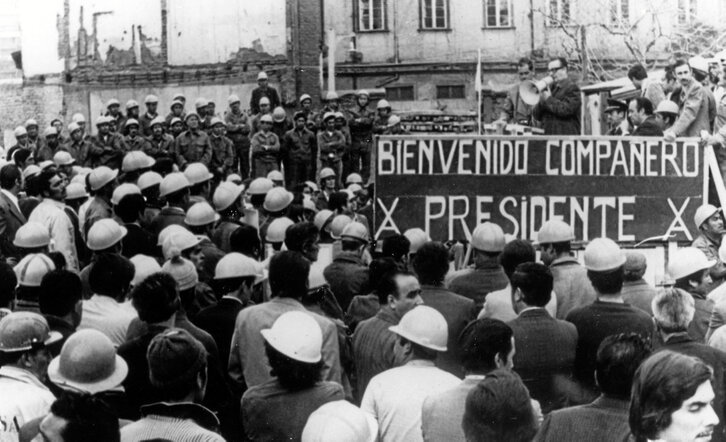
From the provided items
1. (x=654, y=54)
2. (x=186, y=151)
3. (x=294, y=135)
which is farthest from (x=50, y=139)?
(x=654, y=54)

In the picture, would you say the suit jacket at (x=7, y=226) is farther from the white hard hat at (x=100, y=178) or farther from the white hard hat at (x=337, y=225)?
the white hard hat at (x=337, y=225)

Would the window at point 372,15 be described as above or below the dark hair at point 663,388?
above

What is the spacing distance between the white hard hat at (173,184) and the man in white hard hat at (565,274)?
13.7ft

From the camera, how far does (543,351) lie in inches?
253

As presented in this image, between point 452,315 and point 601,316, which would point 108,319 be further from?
point 601,316

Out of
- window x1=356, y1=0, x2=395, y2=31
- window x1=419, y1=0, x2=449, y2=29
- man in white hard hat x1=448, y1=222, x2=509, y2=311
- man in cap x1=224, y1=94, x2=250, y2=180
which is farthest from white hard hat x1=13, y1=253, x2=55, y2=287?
window x1=419, y1=0, x2=449, y2=29

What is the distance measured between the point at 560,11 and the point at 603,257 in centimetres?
2762

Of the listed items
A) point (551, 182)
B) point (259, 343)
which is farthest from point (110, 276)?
point (551, 182)

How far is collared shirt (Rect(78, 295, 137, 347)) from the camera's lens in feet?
23.5

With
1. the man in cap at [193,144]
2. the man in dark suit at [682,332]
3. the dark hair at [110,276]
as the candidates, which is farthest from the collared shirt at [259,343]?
the man in cap at [193,144]

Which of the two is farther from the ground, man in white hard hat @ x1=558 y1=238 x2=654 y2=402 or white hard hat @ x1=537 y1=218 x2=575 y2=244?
white hard hat @ x1=537 y1=218 x2=575 y2=244

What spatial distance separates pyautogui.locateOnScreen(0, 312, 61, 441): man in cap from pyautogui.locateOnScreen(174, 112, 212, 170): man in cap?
1525 cm

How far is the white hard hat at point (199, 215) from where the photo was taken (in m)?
10.1

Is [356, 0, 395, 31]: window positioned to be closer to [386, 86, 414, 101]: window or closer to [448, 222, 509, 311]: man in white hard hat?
[386, 86, 414, 101]: window
